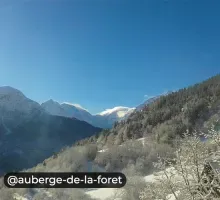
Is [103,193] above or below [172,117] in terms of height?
below

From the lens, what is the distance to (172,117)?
138750 mm

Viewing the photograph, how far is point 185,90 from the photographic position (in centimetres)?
17975

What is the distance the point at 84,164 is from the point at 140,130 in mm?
51102

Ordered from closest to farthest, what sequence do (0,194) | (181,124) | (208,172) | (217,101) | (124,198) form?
(208,172)
(124,198)
(0,194)
(181,124)
(217,101)

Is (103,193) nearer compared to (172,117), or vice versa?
(103,193)

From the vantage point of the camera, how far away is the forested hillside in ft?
412

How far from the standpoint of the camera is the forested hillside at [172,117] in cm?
12544

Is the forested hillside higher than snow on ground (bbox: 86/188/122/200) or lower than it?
higher

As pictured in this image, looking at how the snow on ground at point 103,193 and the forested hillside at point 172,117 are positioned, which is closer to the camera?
the snow on ground at point 103,193

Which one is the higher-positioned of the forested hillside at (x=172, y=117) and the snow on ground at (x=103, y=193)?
the forested hillside at (x=172, y=117)

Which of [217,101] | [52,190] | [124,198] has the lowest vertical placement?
[124,198]

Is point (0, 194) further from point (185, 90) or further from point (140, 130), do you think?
point (185, 90)

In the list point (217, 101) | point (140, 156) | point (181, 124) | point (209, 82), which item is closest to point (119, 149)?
point (140, 156)

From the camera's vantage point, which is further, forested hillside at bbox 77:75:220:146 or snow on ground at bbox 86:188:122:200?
forested hillside at bbox 77:75:220:146
